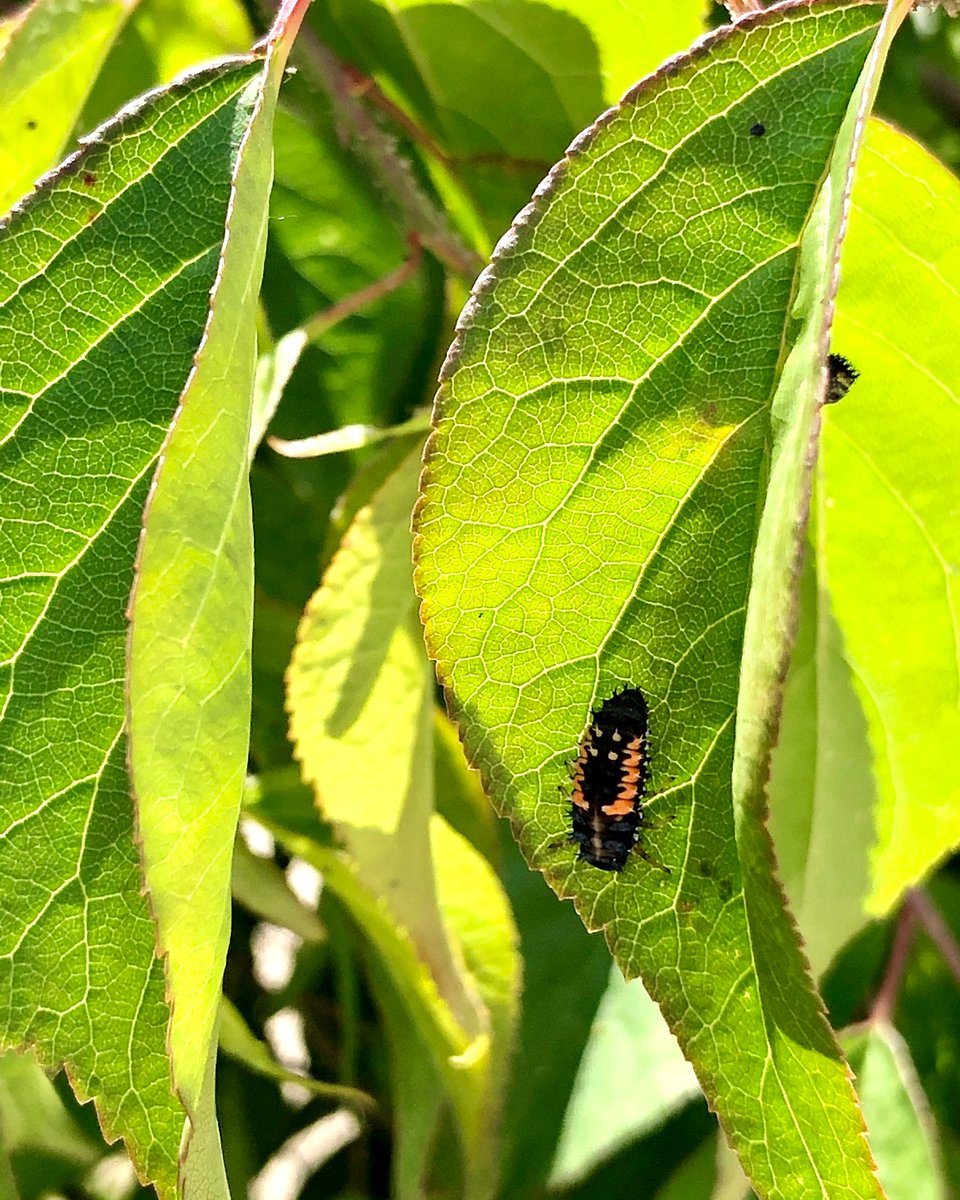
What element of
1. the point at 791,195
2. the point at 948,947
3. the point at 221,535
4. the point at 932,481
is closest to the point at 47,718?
the point at 221,535

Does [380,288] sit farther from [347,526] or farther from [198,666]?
[198,666]

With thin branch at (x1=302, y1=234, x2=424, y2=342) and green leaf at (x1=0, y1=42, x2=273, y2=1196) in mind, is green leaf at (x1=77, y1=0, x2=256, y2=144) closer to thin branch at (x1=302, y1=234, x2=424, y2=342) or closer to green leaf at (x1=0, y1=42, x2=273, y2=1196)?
thin branch at (x1=302, y1=234, x2=424, y2=342)

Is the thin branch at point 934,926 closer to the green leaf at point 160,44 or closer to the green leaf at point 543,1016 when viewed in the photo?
the green leaf at point 543,1016

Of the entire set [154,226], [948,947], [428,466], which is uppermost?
[154,226]

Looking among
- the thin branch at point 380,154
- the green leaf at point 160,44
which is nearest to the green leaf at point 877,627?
the thin branch at point 380,154

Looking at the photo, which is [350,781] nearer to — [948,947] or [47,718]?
Result: [47,718]

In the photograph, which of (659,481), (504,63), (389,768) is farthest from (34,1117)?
(504,63)
